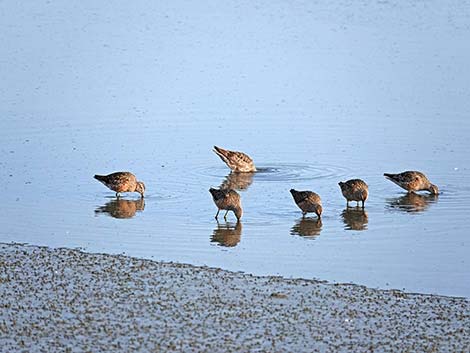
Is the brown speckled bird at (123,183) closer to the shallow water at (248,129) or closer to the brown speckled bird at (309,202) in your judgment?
the shallow water at (248,129)

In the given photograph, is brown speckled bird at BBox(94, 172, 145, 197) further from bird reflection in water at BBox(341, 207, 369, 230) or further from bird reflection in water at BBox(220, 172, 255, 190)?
bird reflection in water at BBox(341, 207, 369, 230)

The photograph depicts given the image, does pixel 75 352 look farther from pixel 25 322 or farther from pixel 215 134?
pixel 215 134

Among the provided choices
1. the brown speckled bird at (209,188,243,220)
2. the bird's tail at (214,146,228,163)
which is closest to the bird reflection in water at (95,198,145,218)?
the brown speckled bird at (209,188,243,220)

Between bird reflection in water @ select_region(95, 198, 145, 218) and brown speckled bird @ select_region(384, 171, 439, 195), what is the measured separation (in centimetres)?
356

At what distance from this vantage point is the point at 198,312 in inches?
390

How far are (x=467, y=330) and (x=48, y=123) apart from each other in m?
11.1

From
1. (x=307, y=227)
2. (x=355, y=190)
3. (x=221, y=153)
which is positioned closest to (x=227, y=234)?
(x=307, y=227)

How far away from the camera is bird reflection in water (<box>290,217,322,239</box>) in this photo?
13367mm

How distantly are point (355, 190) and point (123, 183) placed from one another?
3023mm

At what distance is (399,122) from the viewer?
19.5 metres

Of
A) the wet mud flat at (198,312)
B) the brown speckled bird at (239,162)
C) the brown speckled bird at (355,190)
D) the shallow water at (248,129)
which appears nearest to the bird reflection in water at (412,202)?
the shallow water at (248,129)

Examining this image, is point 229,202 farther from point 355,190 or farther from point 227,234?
point 355,190

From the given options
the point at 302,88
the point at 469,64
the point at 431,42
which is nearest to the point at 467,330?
the point at 302,88

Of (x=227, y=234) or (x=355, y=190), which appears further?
(x=355, y=190)
